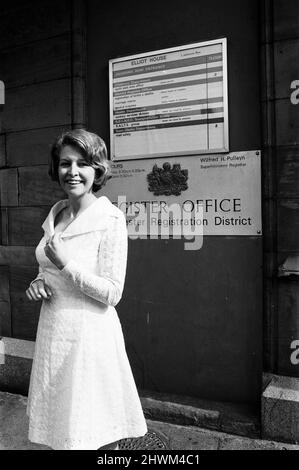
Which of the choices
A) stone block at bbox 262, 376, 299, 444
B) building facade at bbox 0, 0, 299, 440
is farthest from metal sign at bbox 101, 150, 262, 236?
stone block at bbox 262, 376, 299, 444

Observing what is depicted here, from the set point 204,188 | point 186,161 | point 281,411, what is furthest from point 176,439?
point 186,161

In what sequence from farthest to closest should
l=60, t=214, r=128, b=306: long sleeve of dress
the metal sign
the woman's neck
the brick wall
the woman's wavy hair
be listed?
the brick wall < the metal sign < the woman's neck < the woman's wavy hair < l=60, t=214, r=128, b=306: long sleeve of dress

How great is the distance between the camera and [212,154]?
3.31 metres

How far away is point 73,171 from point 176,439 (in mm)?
2231

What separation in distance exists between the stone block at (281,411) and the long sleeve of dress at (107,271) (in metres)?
1.68

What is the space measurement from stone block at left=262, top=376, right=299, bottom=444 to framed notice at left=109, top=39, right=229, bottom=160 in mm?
1873

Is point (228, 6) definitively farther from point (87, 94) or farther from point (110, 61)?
point (87, 94)

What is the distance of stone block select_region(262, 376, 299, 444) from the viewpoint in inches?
113

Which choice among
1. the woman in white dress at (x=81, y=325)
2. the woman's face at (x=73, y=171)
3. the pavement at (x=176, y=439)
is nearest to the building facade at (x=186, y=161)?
the pavement at (x=176, y=439)

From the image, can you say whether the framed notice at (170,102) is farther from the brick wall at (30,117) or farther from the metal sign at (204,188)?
the brick wall at (30,117)

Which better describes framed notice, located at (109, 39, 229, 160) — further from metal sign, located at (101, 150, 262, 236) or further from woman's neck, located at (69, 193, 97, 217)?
woman's neck, located at (69, 193, 97, 217)

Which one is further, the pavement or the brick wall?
the brick wall

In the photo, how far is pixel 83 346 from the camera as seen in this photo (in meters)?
1.92

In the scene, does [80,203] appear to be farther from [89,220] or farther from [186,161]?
[186,161]
